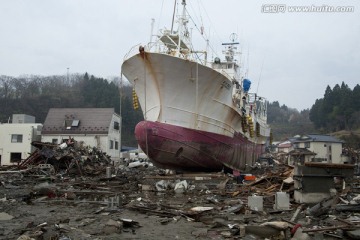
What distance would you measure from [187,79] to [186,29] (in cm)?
464

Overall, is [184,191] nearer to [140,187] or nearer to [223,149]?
Result: [140,187]

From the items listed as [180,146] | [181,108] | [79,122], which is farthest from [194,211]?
[79,122]

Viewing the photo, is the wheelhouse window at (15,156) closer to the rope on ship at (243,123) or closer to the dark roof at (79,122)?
the dark roof at (79,122)

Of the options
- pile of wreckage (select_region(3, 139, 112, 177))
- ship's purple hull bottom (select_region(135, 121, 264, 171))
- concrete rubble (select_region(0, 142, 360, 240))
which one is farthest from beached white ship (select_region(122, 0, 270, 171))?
pile of wreckage (select_region(3, 139, 112, 177))

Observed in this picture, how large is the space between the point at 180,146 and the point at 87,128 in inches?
1102

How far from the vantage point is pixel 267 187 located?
1148cm

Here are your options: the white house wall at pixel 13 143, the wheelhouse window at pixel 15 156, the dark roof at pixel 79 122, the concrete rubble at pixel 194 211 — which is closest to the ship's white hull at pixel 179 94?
the concrete rubble at pixel 194 211

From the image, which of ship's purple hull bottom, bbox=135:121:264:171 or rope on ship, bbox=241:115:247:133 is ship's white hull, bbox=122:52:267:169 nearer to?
ship's purple hull bottom, bbox=135:121:264:171

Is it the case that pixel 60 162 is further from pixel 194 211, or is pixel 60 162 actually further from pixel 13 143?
pixel 13 143

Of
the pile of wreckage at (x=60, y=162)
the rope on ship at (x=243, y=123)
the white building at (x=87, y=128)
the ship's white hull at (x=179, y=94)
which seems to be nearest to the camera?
the ship's white hull at (x=179, y=94)

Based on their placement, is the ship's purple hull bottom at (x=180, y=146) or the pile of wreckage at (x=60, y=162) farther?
the pile of wreckage at (x=60, y=162)

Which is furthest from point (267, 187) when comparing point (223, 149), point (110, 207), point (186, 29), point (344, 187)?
point (186, 29)

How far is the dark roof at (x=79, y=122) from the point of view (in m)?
A: 41.3

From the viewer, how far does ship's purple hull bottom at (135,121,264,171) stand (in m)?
15.9
